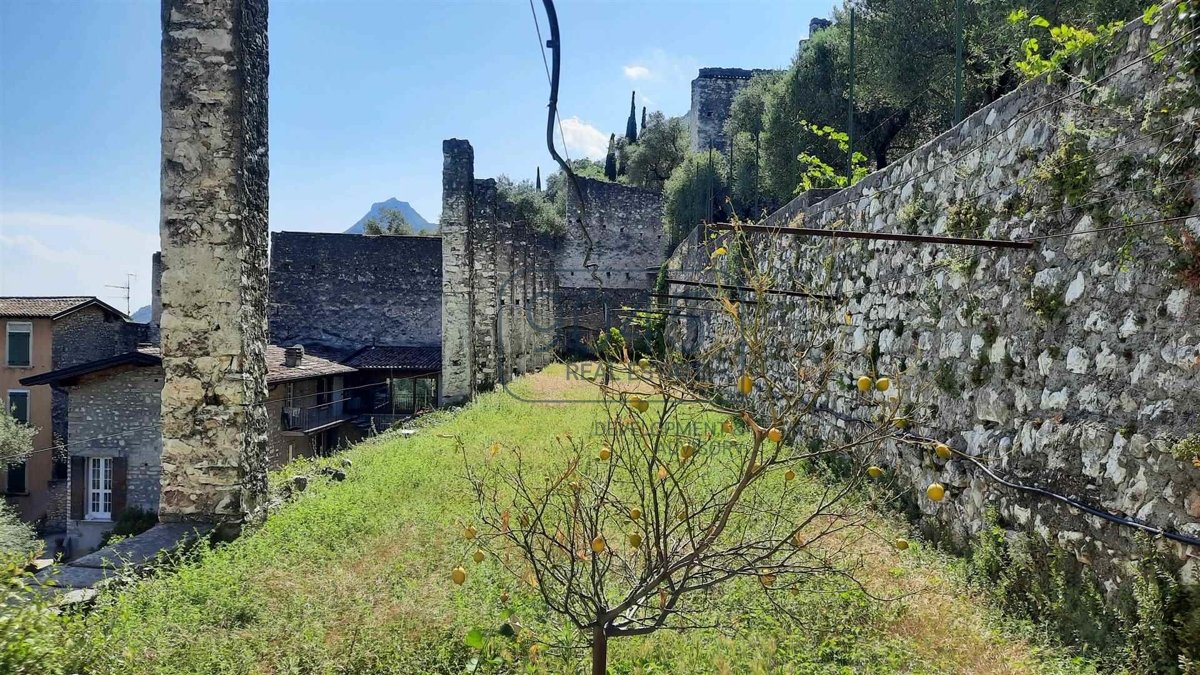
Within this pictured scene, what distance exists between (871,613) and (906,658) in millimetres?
472

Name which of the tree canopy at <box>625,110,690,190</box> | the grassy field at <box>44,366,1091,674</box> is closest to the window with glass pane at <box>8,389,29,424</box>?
the grassy field at <box>44,366,1091,674</box>

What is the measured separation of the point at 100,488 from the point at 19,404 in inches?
447

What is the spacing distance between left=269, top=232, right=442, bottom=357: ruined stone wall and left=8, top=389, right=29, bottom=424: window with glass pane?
8.16 metres

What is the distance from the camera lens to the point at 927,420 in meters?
5.41

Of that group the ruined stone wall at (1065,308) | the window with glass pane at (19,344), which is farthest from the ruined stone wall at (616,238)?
the ruined stone wall at (1065,308)

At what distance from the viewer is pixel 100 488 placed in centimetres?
1650

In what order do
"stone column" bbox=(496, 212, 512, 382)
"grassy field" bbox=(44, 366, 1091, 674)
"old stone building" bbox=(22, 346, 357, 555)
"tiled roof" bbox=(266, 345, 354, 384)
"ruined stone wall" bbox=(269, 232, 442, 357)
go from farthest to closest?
1. "ruined stone wall" bbox=(269, 232, 442, 357)
2. "stone column" bbox=(496, 212, 512, 382)
3. "tiled roof" bbox=(266, 345, 354, 384)
4. "old stone building" bbox=(22, 346, 357, 555)
5. "grassy field" bbox=(44, 366, 1091, 674)

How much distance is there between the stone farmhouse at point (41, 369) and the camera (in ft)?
77.2

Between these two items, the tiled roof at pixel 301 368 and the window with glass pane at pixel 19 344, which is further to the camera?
the window with glass pane at pixel 19 344

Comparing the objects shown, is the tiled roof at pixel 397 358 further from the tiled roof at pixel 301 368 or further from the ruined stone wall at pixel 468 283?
the ruined stone wall at pixel 468 283

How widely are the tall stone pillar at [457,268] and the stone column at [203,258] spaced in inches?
377

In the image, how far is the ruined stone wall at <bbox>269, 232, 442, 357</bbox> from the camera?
1014 inches

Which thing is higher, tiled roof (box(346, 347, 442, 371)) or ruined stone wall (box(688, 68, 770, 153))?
ruined stone wall (box(688, 68, 770, 153))

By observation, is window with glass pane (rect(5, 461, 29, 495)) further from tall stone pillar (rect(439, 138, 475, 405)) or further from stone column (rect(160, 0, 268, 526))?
stone column (rect(160, 0, 268, 526))
